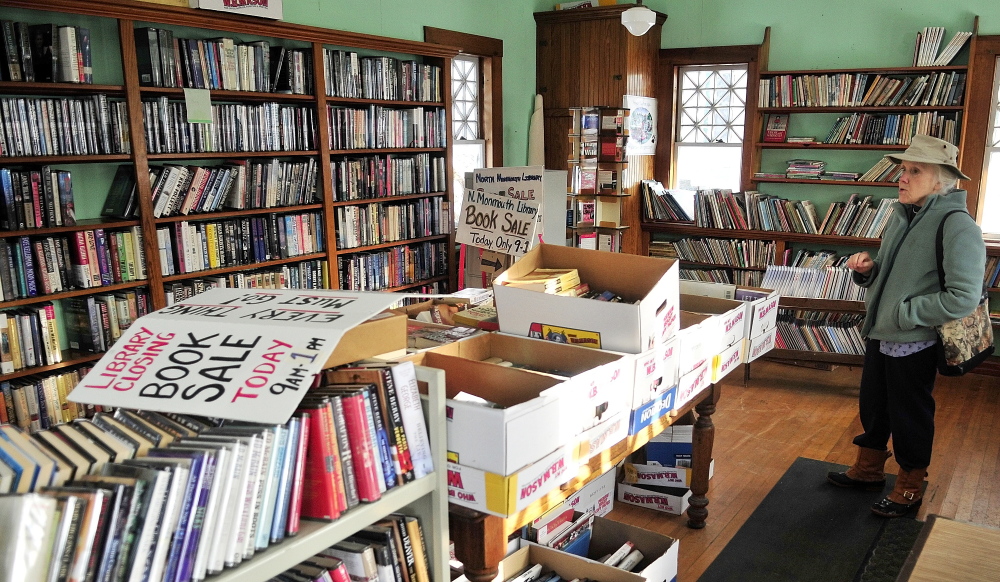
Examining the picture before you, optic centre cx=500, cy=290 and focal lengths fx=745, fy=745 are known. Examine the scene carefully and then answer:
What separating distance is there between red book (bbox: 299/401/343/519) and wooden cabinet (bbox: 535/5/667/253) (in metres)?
4.72

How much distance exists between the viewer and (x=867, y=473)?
11.1 feet

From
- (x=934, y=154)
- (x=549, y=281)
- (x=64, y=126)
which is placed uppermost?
(x=64, y=126)

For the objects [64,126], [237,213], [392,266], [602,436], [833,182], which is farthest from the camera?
[833,182]

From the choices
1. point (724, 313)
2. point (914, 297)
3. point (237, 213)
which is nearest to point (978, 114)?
point (914, 297)

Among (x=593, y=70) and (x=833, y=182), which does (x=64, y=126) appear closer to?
(x=593, y=70)

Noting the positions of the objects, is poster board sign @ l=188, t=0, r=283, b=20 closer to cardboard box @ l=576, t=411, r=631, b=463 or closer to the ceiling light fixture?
the ceiling light fixture

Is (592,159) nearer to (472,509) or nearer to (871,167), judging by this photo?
(871,167)

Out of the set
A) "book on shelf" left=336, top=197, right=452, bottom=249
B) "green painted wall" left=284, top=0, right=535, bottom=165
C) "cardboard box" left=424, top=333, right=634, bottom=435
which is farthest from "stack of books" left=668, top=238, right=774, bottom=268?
"cardboard box" left=424, top=333, right=634, bottom=435

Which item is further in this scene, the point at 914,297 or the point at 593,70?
the point at 593,70

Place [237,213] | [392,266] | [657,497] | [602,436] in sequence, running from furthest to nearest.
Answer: [392,266] < [237,213] < [657,497] < [602,436]

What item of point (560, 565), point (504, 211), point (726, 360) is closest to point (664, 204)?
point (504, 211)

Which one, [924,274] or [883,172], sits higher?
[883,172]

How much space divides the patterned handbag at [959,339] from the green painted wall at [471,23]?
130 inches

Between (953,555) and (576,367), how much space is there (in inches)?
42.3
